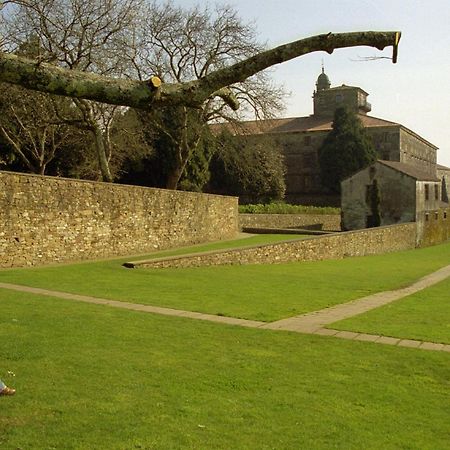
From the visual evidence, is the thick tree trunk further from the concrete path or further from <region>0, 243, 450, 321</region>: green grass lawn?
<region>0, 243, 450, 321</region>: green grass lawn

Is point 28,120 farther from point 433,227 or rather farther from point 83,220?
point 433,227

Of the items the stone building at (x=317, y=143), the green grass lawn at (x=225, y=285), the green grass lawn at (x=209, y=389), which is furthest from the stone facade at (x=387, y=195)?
the green grass lawn at (x=209, y=389)

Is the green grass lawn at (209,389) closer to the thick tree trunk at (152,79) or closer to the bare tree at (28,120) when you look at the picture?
the thick tree trunk at (152,79)

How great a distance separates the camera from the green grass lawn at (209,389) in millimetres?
4551

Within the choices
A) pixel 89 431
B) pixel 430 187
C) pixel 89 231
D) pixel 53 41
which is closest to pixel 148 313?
pixel 89 431

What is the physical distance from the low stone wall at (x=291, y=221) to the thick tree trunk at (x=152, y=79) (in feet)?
120

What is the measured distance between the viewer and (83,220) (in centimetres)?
2023

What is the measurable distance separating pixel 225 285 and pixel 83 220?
719 centimetres

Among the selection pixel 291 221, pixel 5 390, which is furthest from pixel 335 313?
pixel 291 221

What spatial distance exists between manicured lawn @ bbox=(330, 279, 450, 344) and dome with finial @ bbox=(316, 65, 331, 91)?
247 feet

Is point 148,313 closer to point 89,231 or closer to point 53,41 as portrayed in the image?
point 89,231

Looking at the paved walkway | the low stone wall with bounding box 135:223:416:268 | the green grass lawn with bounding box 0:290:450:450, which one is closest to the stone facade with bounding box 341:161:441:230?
the low stone wall with bounding box 135:223:416:268

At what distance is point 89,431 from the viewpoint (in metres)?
4.52

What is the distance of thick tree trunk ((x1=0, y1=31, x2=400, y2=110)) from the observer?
163 inches
